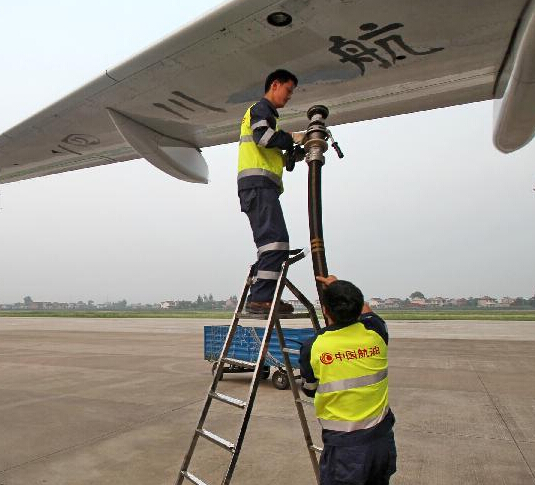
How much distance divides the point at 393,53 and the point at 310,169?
1232 mm

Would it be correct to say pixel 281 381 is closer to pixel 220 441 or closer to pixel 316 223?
pixel 220 441

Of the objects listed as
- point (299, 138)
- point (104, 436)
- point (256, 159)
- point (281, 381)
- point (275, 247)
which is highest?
point (299, 138)

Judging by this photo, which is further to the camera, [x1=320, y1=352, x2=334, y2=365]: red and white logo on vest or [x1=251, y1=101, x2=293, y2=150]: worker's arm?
[x1=251, y1=101, x2=293, y2=150]: worker's arm

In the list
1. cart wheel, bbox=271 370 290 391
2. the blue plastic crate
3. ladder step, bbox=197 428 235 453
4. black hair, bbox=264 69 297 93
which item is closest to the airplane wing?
black hair, bbox=264 69 297 93

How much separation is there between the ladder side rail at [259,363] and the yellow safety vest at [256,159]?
0.65m

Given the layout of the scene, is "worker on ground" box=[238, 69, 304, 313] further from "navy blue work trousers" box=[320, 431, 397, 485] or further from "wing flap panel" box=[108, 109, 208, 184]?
"wing flap panel" box=[108, 109, 208, 184]

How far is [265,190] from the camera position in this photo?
3.23 m

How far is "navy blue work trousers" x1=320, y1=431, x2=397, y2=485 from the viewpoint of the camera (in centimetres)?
226

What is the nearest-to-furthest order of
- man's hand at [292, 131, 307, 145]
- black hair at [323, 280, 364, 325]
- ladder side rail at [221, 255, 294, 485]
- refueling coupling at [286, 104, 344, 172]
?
1. black hair at [323, 280, 364, 325]
2. ladder side rail at [221, 255, 294, 485]
3. refueling coupling at [286, 104, 344, 172]
4. man's hand at [292, 131, 307, 145]

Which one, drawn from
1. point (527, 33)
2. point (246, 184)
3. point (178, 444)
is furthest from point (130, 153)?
point (527, 33)

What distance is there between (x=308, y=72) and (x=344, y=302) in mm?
2077

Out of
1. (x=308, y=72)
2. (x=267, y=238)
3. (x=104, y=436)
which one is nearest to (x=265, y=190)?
(x=267, y=238)

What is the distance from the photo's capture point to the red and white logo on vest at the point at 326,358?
2.34 metres

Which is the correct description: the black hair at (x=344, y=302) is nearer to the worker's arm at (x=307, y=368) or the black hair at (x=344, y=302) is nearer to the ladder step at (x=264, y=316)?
the worker's arm at (x=307, y=368)
